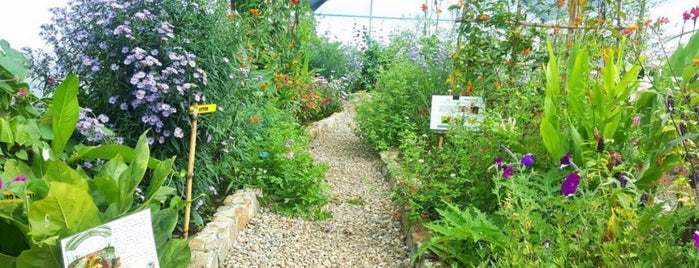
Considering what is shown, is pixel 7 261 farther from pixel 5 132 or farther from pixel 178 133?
pixel 178 133

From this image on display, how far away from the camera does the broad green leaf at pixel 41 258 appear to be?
1.43 meters

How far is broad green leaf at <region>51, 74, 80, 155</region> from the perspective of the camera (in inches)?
73.1

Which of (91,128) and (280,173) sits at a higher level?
(91,128)

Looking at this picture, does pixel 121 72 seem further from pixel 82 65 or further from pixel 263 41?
pixel 263 41

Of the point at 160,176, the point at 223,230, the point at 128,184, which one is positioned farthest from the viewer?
the point at 223,230

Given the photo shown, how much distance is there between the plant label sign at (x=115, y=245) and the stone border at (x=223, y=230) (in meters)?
0.74

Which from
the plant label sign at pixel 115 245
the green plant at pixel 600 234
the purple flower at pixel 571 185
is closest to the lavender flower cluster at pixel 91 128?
the plant label sign at pixel 115 245

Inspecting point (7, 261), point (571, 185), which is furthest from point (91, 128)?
point (571, 185)

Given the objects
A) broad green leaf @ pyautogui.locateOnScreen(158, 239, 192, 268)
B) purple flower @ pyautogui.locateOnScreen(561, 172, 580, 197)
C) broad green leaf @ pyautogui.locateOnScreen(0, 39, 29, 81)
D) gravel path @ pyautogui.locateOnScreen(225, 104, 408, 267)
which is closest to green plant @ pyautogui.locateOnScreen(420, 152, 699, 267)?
purple flower @ pyautogui.locateOnScreen(561, 172, 580, 197)

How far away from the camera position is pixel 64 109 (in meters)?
1.88

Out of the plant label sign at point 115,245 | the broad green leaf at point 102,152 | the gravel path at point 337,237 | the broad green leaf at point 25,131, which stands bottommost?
the gravel path at point 337,237

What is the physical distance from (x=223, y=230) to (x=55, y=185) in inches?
46.8

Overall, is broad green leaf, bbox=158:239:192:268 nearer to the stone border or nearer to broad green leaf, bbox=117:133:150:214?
broad green leaf, bbox=117:133:150:214

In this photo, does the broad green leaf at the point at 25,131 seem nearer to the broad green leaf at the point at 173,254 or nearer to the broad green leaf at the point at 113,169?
the broad green leaf at the point at 113,169
